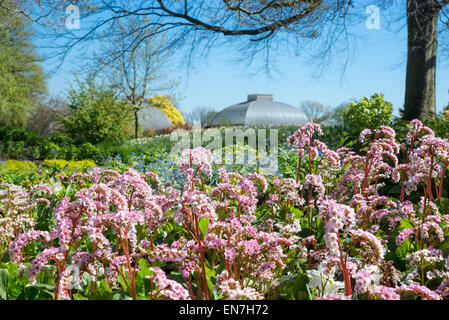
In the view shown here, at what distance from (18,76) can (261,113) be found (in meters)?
32.2

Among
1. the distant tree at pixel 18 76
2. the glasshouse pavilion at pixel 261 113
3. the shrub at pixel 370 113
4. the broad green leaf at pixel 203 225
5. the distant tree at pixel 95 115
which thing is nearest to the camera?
the broad green leaf at pixel 203 225

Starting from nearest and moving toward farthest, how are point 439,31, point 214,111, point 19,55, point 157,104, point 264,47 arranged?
1. point 264,47
2. point 439,31
3. point 157,104
4. point 19,55
5. point 214,111

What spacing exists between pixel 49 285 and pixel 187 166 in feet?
2.78

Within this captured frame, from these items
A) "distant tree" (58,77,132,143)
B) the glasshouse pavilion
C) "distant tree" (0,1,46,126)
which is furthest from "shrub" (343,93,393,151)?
the glasshouse pavilion

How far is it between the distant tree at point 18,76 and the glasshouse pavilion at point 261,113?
2506 centimetres

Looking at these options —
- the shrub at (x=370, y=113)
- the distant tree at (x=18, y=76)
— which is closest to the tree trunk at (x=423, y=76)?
the shrub at (x=370, y=113)

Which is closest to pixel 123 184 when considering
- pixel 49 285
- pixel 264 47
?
pixel 49 285

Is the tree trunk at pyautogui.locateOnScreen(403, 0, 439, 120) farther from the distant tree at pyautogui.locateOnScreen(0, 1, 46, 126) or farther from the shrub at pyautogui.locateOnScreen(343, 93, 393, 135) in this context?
the distant tree at pyautogui.locateOnScreen(0, 1, 46, 126)

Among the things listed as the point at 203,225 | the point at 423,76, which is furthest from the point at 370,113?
the point at 203,225

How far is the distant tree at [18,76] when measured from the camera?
66.3ft

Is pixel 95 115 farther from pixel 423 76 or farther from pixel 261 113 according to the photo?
pixel 261 113

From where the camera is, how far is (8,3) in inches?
257

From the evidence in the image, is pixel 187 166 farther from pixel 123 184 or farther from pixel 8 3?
pixel 8 3

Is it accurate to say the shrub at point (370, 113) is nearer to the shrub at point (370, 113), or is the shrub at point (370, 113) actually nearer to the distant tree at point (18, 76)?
the shrub at point (370, 113)
